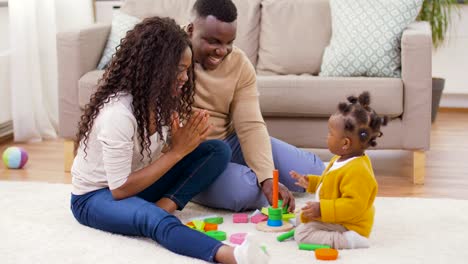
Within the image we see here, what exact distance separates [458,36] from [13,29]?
2634mm

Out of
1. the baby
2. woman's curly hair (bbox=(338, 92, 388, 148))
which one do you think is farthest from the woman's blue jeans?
woman's curly hair (bbox=(338, 92, 388, 148))

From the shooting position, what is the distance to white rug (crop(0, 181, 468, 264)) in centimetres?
221

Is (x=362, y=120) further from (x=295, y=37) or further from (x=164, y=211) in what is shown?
(x=295, y=37)

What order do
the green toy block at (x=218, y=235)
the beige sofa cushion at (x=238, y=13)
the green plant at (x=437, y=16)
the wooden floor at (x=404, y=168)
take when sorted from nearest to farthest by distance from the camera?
the green toy block at (x=218, y=235) → the wooden floor at (x=404, y=168) → the beige sofa cushion at (x=238, y=13) → the green plant at (x=437, y=16)

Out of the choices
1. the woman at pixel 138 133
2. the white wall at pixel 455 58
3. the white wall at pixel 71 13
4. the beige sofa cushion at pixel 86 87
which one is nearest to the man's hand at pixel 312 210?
the woman at pixel 138 133

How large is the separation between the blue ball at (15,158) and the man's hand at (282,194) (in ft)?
4.34

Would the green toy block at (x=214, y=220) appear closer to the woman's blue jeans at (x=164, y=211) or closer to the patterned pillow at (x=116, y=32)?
the woman's blue jeans at (x=164, y=211)

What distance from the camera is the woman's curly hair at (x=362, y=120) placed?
2229 mm

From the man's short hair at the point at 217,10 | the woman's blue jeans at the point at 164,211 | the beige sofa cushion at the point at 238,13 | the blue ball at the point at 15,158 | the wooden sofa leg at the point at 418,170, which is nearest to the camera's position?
the woman's blue jeans at the point at 164,211

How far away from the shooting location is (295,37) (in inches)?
146

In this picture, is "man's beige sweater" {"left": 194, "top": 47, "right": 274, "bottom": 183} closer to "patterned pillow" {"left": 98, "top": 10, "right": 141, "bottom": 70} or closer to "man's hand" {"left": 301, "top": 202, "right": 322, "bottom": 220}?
"man's hand" {"left": 301, "top": 202, "right": 322, "bottom": 220}

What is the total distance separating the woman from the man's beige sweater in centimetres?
27

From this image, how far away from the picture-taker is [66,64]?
3.43 meters

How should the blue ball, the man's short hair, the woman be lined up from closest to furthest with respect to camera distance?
the woman → the man's short hair → the blue ball
